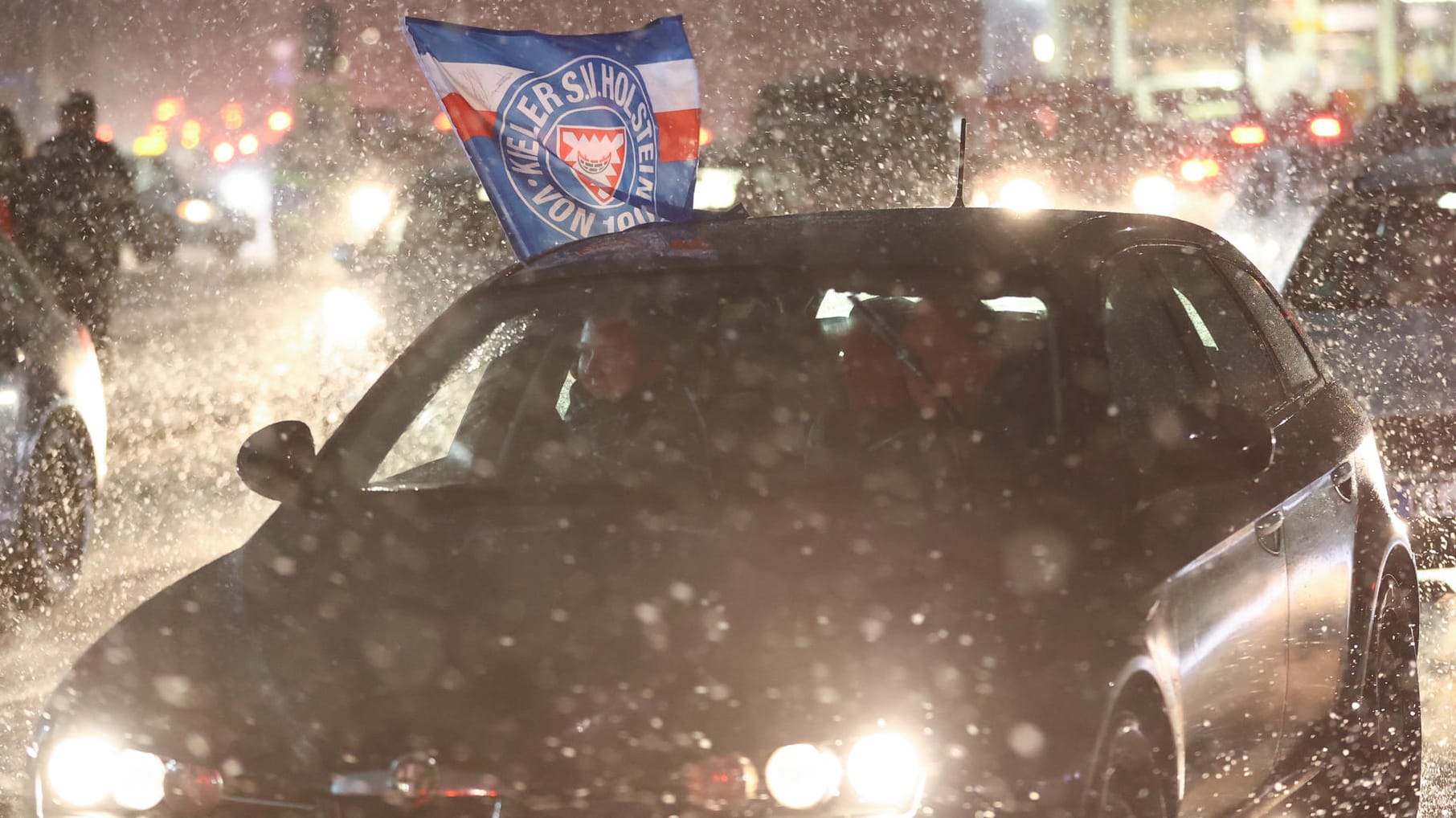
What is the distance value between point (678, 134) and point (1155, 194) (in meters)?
14.8

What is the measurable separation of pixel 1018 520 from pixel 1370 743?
5.89ft

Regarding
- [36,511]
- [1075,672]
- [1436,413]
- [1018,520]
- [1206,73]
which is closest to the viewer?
[1075,672]

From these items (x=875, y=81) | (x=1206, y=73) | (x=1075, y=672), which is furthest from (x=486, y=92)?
(x=1206, y=73)

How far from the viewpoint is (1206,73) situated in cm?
8412

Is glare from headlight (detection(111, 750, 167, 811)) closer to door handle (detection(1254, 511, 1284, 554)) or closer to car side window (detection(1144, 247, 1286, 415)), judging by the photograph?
door handle (detection(1254, 511, 1284, 554))

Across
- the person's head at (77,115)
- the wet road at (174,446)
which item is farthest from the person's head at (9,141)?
the wet road at (174,446)

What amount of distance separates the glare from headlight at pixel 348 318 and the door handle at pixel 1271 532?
686cm

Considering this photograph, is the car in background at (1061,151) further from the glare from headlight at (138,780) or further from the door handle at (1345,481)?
the glare from headlight at (138,780)

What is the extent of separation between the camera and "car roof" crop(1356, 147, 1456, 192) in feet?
30.1

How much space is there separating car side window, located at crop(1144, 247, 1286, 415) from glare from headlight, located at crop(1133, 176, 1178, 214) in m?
15.9

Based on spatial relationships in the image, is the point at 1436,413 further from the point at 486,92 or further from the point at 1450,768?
the point at 486,92

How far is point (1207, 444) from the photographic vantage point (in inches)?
169

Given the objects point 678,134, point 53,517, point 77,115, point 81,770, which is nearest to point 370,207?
point 77,115

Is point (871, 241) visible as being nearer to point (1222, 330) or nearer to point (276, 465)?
point (1222, 330)
